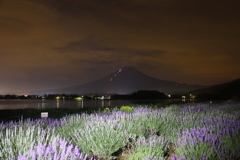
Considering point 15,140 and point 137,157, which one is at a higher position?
point 15,140

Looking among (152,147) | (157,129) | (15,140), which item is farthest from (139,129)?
(15,140)

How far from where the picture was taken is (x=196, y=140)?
4.06m

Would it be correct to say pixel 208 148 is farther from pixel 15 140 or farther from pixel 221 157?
pixel 15 140

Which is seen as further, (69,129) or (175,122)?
(175,122)

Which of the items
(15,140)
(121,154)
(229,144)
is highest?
(15,140)

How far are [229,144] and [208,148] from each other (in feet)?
1.96

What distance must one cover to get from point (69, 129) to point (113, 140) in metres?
1.65

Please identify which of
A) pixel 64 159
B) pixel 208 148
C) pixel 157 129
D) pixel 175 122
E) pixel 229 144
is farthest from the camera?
pixel 175 122

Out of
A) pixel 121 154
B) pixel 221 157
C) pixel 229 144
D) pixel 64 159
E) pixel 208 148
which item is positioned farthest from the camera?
pixel 121 154

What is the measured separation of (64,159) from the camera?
2570 millimetres

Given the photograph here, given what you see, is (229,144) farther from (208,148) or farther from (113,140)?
(113,140)

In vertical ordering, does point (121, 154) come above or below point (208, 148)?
below

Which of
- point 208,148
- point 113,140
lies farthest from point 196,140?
point 113,140

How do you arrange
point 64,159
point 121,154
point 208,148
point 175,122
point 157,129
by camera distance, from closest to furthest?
1. point 64,159
2. point 208,148
3. point 121,154
4. point 157,129
5. point 175,122
